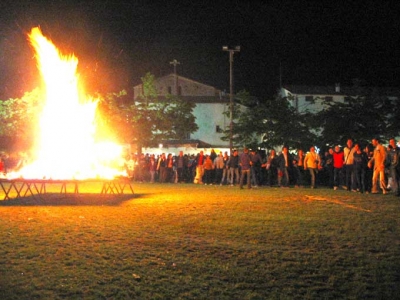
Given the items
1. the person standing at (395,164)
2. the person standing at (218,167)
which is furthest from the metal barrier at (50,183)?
the person standing at (395,164)

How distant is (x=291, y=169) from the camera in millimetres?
24906

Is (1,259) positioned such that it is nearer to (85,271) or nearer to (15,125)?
(85,271)

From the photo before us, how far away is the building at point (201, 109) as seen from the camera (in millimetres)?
60656

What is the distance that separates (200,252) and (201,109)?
60.7 metres

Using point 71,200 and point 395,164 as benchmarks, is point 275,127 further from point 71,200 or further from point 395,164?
point 71,200

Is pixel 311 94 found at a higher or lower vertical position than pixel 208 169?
higher

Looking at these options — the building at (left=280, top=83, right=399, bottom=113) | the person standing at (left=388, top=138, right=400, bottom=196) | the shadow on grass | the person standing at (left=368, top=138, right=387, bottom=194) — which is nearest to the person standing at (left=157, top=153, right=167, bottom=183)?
the shadow on grass

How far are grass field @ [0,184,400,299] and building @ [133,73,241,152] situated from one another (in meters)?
45.0

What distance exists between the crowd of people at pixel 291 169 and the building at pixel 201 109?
2696cm

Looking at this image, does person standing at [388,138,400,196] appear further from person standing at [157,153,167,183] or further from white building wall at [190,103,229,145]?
white building wall at [190,103,229,145]

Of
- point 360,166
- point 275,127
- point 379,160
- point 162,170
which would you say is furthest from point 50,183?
point 275,127

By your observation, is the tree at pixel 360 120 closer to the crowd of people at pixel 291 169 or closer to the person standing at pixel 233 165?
the crowd of people at pixel 291 169

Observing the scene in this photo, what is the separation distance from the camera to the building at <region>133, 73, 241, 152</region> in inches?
2388

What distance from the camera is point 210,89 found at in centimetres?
7588
